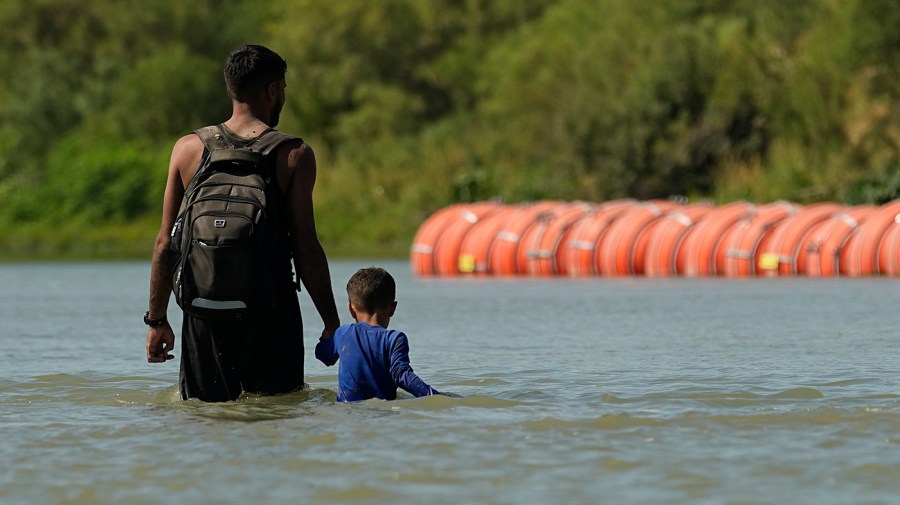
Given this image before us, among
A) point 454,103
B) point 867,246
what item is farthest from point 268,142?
point 454,103

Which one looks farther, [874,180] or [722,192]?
[722,192]

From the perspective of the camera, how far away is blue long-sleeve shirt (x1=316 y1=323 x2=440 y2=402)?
24.2 feet

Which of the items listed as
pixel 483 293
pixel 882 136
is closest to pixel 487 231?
pixel 483 293

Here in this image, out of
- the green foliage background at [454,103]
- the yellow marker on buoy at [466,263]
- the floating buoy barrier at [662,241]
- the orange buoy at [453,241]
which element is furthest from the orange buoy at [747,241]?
the green foliage background at [454,103]

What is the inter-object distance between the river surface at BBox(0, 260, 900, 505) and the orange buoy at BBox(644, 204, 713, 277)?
10.6 meters

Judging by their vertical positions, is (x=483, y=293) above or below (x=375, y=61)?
below

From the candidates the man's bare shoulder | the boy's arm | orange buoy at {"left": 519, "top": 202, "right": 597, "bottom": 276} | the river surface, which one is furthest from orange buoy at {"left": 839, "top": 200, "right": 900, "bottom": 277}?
the man's bare shoulder

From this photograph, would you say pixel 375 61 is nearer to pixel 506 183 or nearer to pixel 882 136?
pixel 506 183

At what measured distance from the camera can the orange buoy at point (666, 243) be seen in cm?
2438

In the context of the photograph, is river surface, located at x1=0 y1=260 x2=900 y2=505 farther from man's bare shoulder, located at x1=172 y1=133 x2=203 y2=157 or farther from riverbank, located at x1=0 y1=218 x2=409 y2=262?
riverbank, located at x1=0 y1=218 x2=409 y2=262

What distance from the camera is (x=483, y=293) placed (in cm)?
2061

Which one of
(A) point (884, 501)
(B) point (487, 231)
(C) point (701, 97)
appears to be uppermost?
(C) point (701, 97)

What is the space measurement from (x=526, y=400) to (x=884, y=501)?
10.2 ft

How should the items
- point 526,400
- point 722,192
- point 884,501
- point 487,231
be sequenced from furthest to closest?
point 722,192 < point 487,231 < point 526,400 < point 884,501
